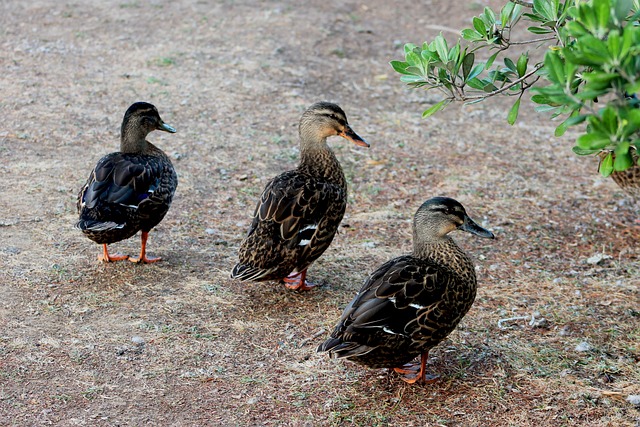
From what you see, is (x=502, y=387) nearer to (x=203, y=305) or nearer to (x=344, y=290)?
(x=344, y=290)

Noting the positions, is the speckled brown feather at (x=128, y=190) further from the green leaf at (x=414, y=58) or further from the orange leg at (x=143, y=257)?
the green leaf at (x=414, y=58)

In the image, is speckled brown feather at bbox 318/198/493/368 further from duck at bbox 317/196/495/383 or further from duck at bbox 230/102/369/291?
duck at bbox 230/102/369/291

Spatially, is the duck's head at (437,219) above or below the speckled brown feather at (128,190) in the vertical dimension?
above

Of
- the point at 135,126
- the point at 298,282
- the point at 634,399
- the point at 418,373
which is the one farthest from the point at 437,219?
the point at 135,126

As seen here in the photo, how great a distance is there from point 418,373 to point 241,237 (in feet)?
7.57

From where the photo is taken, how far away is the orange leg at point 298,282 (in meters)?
5.66

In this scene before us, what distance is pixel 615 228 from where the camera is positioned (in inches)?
268

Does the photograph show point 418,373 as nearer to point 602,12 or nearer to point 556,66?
point 556,66

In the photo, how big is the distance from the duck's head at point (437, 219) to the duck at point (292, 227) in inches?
34.2

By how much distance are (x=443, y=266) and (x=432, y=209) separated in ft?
1.26

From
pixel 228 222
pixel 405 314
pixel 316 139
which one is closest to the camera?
pixel 405 314

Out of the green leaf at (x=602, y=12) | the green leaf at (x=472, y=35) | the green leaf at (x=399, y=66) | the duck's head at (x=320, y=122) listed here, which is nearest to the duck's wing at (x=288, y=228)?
the duck's head at (x=320, y=122)

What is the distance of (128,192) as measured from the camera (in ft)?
18.6

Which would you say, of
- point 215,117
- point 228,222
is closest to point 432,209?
point 228,222
